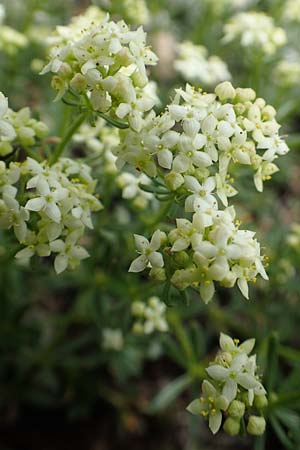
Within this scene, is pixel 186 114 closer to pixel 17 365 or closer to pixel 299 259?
pixel 299 259

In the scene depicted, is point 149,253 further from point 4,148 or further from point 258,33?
point 258,33

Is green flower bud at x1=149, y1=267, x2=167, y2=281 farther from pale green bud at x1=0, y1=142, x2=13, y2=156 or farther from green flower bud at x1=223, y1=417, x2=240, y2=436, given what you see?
pale green bud at x1=0, y1=142, x2=13, y2=156

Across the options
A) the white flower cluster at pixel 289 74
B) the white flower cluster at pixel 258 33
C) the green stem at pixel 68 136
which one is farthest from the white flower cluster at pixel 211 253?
the white flower cluster at pixel 289 74

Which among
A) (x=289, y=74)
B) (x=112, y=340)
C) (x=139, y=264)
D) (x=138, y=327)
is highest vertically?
(x=289, y=74)

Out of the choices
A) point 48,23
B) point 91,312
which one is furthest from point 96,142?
point 48,23

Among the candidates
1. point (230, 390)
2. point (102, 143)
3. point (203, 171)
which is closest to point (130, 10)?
point (102, 143)

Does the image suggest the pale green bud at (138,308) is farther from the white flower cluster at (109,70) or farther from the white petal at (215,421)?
the white flower cluster at (109,70)
